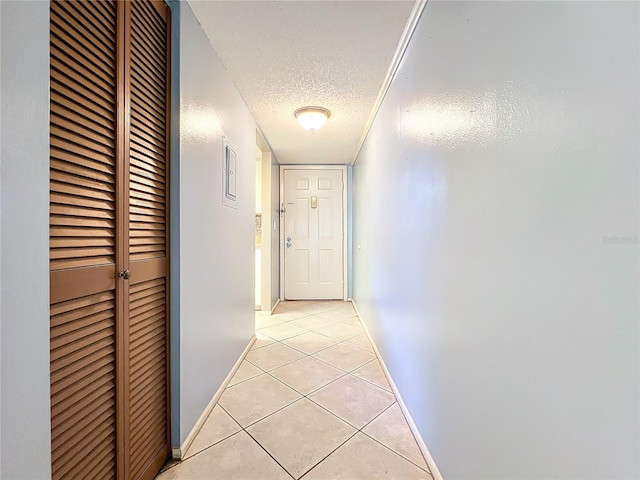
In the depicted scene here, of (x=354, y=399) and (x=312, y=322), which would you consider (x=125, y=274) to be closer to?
(x=354, y=399)

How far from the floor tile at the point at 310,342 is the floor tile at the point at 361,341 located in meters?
0.18

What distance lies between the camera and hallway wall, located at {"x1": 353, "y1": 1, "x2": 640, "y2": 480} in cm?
48

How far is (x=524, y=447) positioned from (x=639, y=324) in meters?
0.45

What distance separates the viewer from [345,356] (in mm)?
2516

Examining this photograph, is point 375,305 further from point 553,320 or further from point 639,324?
point 639,324

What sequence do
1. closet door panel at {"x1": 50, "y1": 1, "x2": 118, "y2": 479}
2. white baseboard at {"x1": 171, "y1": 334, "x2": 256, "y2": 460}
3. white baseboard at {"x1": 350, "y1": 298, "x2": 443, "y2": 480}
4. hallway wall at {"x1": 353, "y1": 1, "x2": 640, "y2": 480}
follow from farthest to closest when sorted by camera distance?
white baseboard at {"x1": 171, "y1": 334, "x2": 256, "y2": 460} < white baseboard at {"x1": 350, "y1": 298, "x2": 443, "y2": 480} < closet door panel at {"x1": 50, "y1": 1, "x2": 118, "y2": 479} < hallway wall at {"x1": 353, "y1": 1, "x2": 640, "y2": 480}

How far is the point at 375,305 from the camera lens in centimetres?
266

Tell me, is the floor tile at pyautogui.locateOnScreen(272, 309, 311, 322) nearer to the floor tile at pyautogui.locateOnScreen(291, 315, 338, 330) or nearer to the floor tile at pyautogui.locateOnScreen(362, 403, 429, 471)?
the floor tile at pyautogui.locateOnScreen(291, 315, 338, 330)

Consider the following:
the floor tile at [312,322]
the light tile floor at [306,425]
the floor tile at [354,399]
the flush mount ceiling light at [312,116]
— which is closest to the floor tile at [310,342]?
the light tile floor at [306,425]

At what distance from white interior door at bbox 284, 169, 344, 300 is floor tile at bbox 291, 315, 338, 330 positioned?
963 millimetres

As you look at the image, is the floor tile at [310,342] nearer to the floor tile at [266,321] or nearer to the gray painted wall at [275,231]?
the floor tile at [266,321]

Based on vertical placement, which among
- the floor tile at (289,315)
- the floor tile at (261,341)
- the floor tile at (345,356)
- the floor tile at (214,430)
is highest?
the floor tile at (289,315)

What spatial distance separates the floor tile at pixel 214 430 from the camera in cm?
143
